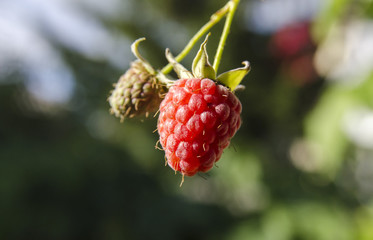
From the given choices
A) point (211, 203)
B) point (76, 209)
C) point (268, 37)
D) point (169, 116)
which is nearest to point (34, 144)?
point (76, 209)

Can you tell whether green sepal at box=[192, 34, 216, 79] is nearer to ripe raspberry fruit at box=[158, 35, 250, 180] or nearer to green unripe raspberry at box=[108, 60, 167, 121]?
ripe raspberry fruit at box=[158, 35, 250, 180]

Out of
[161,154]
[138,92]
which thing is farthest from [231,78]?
[161,154]

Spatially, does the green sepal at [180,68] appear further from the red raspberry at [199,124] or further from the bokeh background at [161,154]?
the bokeh background at [161,154]

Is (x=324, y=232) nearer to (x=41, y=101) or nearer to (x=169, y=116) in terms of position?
(x=169, y=116)

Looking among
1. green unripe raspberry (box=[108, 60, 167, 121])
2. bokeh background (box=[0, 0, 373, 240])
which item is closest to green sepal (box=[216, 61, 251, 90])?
green unripe raspberry (box=[108, 60, 167, 121])

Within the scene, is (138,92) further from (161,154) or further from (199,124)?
(161,154)

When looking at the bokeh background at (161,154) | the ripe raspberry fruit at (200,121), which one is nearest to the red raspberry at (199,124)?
the ripe raspberry fruit at (200,121)

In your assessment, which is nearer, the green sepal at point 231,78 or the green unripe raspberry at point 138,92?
the green sepal at point 231,78
